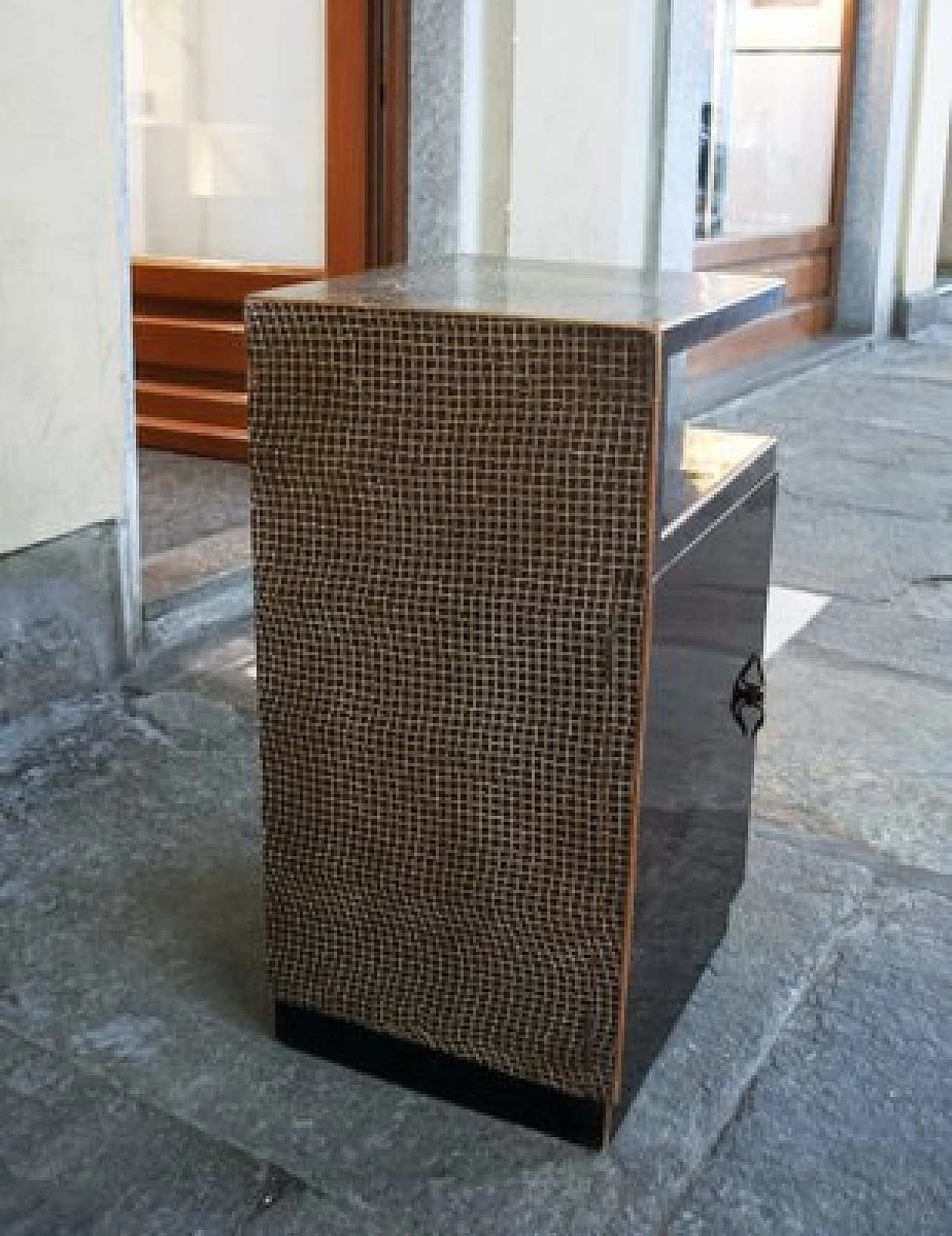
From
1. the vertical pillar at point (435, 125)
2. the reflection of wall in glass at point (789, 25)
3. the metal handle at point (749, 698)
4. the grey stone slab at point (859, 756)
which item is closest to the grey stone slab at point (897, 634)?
the grey stone slab at point (859, 756)

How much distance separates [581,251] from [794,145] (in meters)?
4.13

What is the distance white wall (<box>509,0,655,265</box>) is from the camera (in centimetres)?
537

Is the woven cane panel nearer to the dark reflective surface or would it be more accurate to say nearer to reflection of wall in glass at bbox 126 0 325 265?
the dark reflective surface

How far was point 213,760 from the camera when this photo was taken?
3139 millimetres

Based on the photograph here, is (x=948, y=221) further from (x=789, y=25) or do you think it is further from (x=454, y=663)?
(x=454, y=663)

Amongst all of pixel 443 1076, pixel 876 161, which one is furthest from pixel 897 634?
pixel 876 161

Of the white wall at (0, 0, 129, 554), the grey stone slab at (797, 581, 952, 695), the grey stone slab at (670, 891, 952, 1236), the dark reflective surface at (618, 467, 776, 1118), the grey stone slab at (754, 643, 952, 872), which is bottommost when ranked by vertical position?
the grey stone slab at (670, 891, 952, 1236)

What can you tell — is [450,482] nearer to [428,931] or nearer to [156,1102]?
[428,931]

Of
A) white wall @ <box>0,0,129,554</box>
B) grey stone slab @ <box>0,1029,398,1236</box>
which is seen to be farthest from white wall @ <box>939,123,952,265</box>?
grey stone slab @ <box>0,1029,398,1236</box>

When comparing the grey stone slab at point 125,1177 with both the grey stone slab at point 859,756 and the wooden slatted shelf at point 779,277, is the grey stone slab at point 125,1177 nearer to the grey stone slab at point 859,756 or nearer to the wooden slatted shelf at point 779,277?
the grey stone slab at point 859,756

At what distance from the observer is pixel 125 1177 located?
189 centimetres

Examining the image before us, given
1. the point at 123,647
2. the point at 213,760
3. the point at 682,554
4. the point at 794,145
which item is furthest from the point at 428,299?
the point at 794,145

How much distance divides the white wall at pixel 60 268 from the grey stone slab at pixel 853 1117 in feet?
6.17

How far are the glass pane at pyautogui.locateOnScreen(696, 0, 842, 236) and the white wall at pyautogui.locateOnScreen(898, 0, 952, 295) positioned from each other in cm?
70
